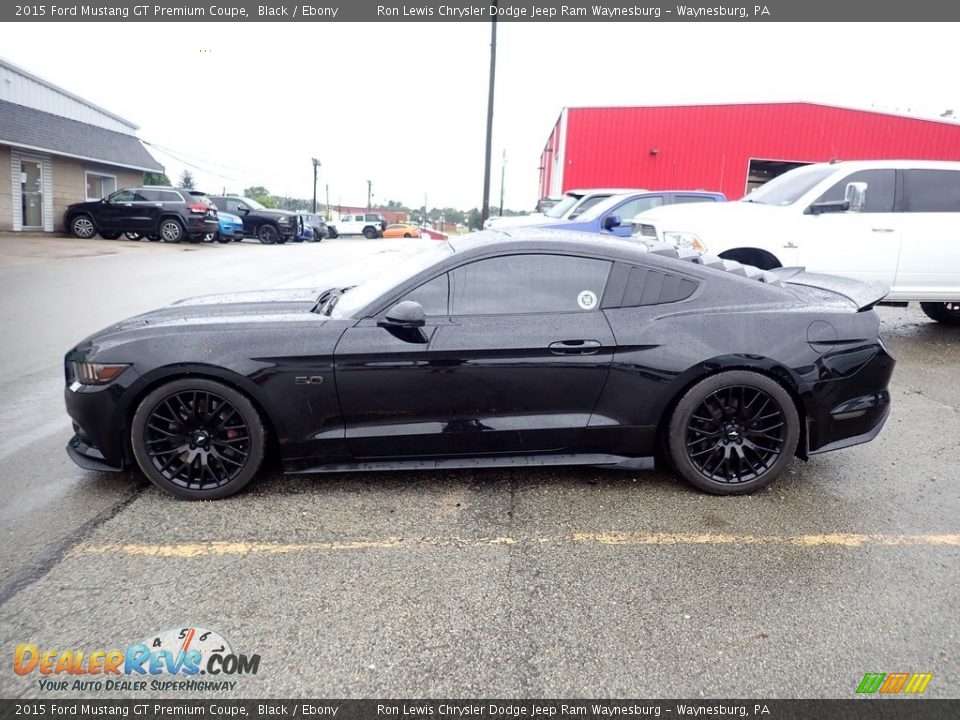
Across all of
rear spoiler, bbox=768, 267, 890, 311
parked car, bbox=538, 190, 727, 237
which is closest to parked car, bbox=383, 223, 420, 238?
parked car, bbox=538, 190, 727, 237

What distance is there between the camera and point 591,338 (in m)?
3.67

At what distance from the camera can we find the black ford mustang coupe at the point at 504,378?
360 centimetres

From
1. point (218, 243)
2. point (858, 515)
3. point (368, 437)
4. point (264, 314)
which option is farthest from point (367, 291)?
point (218, 243)

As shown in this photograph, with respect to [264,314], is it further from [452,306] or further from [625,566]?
[625,566]

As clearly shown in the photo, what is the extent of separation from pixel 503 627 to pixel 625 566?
70cm

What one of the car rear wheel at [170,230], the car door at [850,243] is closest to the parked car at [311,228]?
the car rear wheel at [170,230]

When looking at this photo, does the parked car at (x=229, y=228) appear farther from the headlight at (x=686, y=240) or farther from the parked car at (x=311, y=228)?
the headlight at (x=686, y=240)

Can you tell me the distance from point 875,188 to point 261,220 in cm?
2435

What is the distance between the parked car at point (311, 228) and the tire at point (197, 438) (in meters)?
27.4

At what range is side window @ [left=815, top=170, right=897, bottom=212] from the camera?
24.5 feet

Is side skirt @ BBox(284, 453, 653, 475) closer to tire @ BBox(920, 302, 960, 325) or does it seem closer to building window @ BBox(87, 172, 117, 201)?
tire @ BBox(920, 302, 960, 325)

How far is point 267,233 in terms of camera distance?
92.1ft

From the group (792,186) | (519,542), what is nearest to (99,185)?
(792,186)

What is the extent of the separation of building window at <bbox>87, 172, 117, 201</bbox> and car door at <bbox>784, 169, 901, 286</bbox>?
2709 cm
